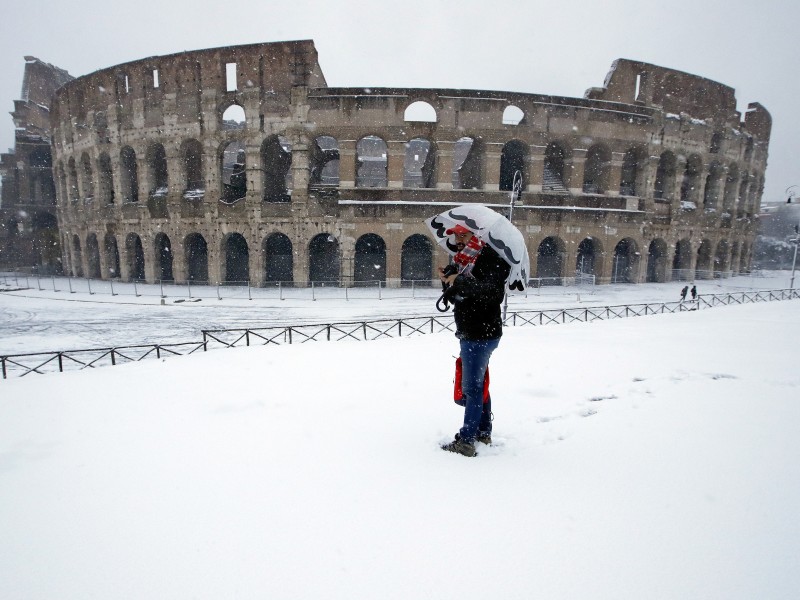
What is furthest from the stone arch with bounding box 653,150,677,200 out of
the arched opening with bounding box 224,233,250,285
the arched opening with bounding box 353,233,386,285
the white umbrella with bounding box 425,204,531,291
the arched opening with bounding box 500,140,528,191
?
the white umbrella with bounding box 425,204,531,291

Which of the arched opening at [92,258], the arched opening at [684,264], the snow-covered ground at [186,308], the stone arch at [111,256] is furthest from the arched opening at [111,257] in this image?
the arched opening at [684,264]

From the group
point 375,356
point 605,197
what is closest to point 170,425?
point 375,356

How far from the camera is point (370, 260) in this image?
25312 millimetres

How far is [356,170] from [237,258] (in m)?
10.1

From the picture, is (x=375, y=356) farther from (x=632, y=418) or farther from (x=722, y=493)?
(x=722, y=493)

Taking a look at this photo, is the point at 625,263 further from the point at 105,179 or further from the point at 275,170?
the point at 105,179

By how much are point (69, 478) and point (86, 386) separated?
2.95 meters

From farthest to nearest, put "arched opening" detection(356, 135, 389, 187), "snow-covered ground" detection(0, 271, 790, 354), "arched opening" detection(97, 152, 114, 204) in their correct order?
"arched opening" detection(356, 135, 389, 187)
"arched opening" detection(97, 152, 114, 204)
"snow-covered ground" detection(0, 271, 790, 354)

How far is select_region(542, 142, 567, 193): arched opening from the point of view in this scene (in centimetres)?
2406

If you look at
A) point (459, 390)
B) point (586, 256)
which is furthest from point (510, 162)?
point (459, 390)

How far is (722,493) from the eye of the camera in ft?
8.45

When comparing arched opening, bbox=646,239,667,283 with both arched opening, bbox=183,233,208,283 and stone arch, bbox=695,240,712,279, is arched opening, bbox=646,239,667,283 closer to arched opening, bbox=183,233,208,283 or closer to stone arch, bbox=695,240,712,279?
stone arch, bbox=695,240,712,279

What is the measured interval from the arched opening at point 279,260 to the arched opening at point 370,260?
4.39m

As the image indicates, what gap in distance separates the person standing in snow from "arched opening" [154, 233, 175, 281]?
1043 inches
